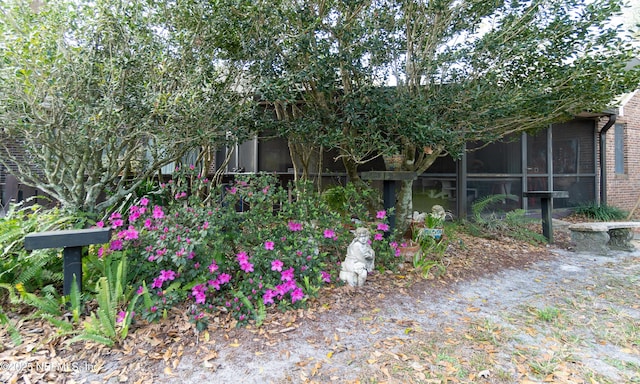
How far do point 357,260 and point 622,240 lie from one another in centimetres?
471

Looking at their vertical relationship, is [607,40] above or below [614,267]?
above

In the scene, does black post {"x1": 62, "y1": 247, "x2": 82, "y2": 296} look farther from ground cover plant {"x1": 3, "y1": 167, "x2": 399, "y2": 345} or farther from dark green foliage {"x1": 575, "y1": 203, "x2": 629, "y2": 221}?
dark green foliage {"x1": 575, "y1": 203, "x2": 629, "y2": 221}

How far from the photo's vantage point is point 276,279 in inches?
Answer: 118

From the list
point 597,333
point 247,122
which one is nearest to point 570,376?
point 597,333

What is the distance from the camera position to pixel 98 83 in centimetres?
310

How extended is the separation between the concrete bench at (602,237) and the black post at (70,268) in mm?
6189

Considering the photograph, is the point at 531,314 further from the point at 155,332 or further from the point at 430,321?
the point at 155,332

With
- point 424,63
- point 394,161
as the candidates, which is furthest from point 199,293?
point 424,63

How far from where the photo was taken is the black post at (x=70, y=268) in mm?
2537

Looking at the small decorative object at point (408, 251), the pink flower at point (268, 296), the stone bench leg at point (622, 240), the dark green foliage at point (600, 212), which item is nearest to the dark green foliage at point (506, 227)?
the stone bench leg at point (622, 240)

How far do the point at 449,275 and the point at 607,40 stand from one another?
314cm

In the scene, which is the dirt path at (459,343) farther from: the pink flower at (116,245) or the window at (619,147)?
the window at (619,147)

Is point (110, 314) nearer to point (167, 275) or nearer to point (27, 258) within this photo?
point (167, 275)

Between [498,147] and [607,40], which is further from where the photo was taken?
[498,147]
